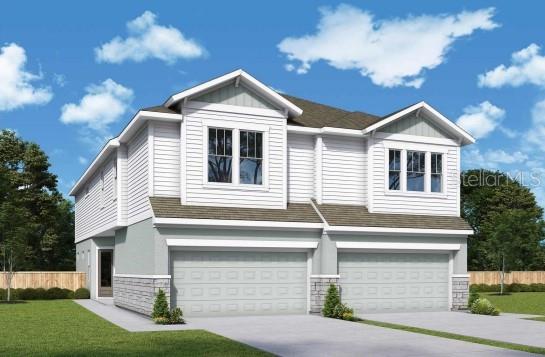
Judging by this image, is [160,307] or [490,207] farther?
[490,207]

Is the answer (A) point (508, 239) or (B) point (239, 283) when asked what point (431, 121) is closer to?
(B) point (239, 283)

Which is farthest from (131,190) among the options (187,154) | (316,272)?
(316,272)

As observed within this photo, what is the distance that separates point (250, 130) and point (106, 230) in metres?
9.79

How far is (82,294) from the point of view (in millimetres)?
33312

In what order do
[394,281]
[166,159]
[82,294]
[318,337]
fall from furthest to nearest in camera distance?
1. [82,294]
2. [394,281]
3. [166,159]
4. [318,337]

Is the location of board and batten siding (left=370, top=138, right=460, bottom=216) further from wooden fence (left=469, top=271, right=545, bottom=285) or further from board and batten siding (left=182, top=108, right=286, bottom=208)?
wooden fence (left=469, top=271, right=545, bottom=285)

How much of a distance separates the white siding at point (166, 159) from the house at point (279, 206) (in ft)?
0.12

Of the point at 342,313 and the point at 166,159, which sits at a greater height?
the point at 166,159

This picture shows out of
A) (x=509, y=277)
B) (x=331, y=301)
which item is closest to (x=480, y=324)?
(x=331, y=301)

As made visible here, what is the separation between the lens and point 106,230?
94.1 feet

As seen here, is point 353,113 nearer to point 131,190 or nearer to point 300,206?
point 300,206

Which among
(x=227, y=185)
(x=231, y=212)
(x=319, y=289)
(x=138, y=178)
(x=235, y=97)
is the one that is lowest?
(x=319, y=289)

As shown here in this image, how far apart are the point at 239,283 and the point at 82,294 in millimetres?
14526

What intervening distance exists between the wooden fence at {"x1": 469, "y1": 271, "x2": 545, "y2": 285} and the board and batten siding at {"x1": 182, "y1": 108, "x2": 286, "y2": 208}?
94.7ft
